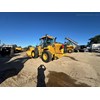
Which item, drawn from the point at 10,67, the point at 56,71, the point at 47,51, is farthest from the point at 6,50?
the point at 56,71

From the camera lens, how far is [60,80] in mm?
4293

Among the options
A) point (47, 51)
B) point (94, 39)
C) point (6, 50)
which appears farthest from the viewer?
point (6, 50)

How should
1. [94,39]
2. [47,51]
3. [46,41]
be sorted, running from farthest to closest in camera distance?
[47,51]
[46,41]
[94,39]

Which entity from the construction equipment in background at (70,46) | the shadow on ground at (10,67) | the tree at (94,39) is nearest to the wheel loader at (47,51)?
the construction equipment in background at (70,46)

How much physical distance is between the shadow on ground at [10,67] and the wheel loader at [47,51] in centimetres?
37

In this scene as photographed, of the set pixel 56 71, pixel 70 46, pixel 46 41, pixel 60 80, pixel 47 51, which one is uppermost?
pixel 46 41

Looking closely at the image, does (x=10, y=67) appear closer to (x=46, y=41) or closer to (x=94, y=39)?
(x=46, y=41)

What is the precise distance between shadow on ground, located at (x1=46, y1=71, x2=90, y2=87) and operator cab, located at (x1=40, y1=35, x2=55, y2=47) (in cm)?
92

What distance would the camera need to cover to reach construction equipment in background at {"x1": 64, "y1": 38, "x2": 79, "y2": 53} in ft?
14.8

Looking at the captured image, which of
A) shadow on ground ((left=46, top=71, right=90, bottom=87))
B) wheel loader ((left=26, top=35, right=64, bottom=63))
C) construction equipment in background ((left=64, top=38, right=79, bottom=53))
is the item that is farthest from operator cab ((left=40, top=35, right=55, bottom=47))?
shadow on ground ((left=46, top=71, right=90, bottom=87))

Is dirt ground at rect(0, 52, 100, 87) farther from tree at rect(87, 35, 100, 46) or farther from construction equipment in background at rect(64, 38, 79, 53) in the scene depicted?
tree at rect(87, 35, 100, 46)

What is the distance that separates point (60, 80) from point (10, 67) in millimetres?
1630

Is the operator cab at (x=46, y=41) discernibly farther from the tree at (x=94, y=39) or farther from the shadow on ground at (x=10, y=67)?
the tree at (x=94, y=39)
